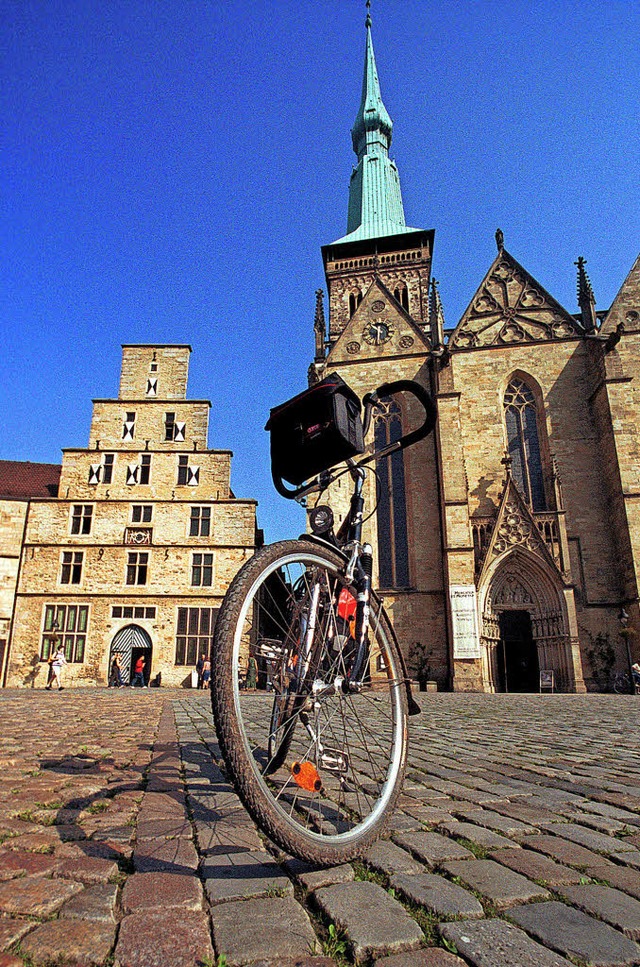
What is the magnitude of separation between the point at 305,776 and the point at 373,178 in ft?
140

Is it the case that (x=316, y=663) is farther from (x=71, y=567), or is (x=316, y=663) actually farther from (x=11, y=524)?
(x=11, y=524)

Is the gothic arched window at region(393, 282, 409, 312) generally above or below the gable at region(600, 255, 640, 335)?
above

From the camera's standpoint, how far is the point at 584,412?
68.1 ft

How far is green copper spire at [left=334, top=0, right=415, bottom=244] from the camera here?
35.8 m

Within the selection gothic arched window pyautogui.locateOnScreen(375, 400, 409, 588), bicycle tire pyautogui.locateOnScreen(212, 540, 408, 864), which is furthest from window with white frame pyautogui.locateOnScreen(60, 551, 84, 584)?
bicycle tire pyautogui.locateOnScreen(212, 540, 408, 864)

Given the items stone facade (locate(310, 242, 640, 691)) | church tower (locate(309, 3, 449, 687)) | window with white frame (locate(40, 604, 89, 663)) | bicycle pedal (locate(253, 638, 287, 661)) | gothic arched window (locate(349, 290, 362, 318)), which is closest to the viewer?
bicycle pedal (locate(253, 638, 287, 661))

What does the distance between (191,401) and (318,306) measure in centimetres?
769

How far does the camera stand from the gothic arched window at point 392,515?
67.3ft

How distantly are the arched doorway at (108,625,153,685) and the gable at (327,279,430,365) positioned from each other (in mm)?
12436

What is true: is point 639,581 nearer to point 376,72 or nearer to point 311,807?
point 311,807

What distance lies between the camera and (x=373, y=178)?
38781 mm

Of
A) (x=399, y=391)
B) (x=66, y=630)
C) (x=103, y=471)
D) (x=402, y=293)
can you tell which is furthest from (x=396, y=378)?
(x=399, y=391)

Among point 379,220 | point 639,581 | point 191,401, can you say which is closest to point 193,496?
point 191,401

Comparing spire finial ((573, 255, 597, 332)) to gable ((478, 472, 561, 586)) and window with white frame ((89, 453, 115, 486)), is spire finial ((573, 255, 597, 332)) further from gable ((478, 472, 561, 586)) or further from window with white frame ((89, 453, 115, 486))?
window with white frame ((89, 453, 115, 486))
